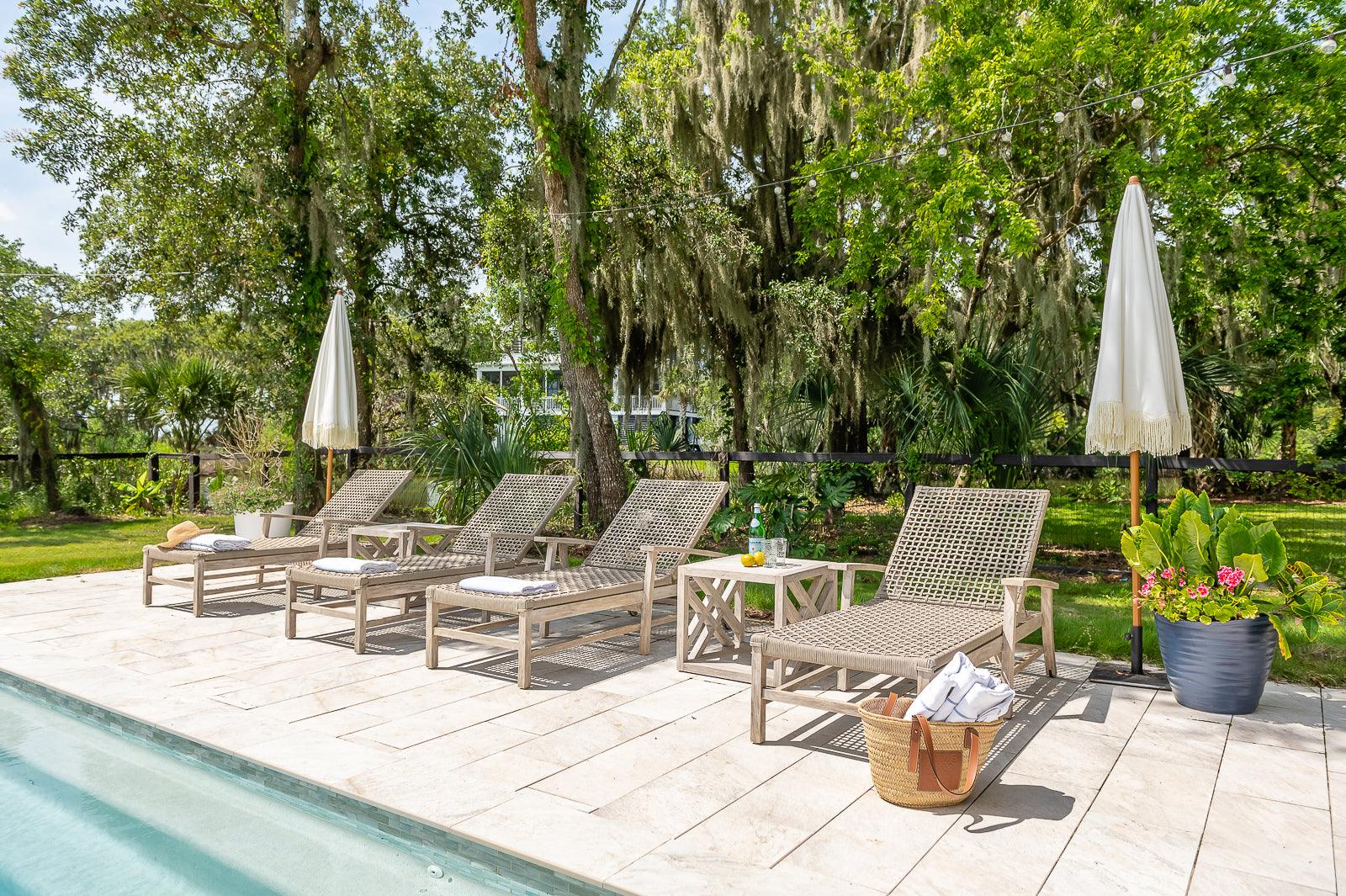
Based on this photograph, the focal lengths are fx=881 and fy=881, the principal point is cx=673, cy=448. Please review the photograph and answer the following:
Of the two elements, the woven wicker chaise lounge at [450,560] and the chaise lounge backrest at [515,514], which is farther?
the chaise lounge backrest at [515,514]

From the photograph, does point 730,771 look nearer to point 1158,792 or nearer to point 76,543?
point 1158,792

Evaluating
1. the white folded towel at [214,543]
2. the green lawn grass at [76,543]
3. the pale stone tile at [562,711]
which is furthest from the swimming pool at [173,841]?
the green lawn grass at [76,543]

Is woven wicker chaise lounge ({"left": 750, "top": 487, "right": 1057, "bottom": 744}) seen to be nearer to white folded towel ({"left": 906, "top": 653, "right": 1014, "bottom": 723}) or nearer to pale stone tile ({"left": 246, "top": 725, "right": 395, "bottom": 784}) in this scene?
white folded towel ({"left": 906, "top": 653, "right": 1014, "bottom": 723})

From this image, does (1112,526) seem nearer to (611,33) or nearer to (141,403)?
(611,33)

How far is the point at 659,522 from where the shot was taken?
5184 mm

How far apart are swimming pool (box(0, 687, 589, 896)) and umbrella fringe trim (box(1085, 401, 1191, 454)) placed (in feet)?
9.57

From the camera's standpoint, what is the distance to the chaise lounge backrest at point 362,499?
21.4ft

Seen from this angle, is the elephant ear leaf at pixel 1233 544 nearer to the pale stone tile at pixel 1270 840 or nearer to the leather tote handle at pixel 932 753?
the pale stone tile at pixel 1270 840

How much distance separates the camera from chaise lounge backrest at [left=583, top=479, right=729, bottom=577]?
498 centimetres

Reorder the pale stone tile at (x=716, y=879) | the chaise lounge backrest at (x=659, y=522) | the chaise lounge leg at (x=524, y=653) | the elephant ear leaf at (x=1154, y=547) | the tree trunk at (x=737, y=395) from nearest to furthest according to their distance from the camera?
the pale stone tile at (x=716, y=879)
the elephant ear leaf at (x=1154, y=547)
the chaise lounge leg at (x=524, y=653)
the chaise lounge backrest at (x=659, y=522)
the tree trunk at (x=737, y=395)

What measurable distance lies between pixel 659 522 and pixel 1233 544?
9.45 feet

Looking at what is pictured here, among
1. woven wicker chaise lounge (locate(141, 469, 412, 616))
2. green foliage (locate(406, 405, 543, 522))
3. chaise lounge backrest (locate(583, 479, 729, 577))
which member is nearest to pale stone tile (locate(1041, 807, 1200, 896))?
chaise lounge backrest (locate(583, 479, 729, 577))

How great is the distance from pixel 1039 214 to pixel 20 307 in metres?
11.1

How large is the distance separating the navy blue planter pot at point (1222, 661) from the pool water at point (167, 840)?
110 inches
